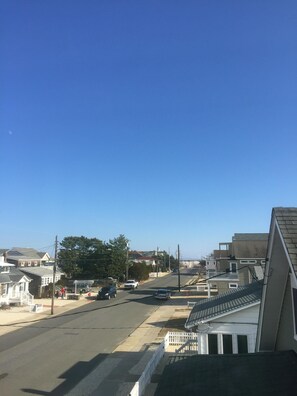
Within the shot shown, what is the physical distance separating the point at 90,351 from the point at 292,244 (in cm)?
1889

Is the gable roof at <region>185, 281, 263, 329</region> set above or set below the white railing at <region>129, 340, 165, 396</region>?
above

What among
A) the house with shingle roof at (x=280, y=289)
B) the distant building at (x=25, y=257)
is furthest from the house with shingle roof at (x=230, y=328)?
the distant building at (x=25, y=257)

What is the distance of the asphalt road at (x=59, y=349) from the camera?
1548 cm

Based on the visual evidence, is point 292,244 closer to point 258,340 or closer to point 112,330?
point 258,340

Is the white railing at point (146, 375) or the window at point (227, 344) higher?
the window at point (227, 344)

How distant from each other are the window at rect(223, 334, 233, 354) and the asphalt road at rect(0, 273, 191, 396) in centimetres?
Answer: 644

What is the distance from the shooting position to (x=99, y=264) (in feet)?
235

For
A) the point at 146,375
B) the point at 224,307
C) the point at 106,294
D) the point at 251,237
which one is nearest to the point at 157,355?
the point at 146,375

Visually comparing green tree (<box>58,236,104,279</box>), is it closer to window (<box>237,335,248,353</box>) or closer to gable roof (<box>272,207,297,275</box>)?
window (<box>237,335,248,353</box>)

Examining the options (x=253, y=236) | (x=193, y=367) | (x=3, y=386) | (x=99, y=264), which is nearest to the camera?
(x=193, y=367)

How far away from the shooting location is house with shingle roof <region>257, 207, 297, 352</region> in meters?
5.52

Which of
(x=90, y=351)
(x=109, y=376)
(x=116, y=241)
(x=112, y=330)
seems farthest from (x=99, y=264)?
(x=109, y=376)

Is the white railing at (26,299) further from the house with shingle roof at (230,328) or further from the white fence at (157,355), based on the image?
the house with shingle roof at (230,328)

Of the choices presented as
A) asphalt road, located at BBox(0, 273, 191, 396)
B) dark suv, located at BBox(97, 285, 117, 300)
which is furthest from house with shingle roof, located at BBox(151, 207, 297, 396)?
dark suv, located at BBox(97, 285, 117, 300)
